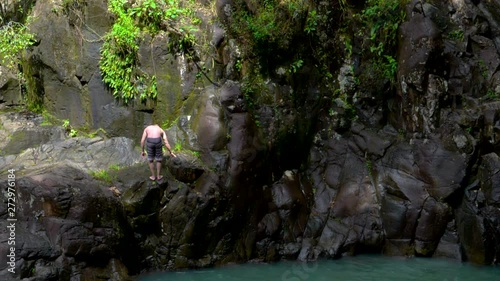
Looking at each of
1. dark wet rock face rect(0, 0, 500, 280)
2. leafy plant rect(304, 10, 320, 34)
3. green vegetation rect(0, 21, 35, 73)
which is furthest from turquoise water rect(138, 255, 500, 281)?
green vegetation rect(0, 21, 35, 73)

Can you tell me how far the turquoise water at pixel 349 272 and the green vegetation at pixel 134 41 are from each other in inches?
187

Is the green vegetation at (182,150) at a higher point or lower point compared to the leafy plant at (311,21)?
lower

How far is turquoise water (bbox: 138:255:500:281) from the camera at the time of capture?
9.66 meters

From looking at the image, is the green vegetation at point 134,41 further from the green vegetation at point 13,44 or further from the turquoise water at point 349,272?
the turquoise water at point 349,272

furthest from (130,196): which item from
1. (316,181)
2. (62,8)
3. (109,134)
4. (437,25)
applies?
(437,25)

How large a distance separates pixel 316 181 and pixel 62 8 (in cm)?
807

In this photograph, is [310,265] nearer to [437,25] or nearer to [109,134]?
[109,134]

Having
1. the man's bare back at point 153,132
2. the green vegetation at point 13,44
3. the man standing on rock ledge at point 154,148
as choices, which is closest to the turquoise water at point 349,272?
the man standing on rock ledge at point 154,148

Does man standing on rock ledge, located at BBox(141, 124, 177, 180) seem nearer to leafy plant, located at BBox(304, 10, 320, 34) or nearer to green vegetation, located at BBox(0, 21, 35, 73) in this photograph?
green vegetation, located at BBox(0, 21, 35, 73)

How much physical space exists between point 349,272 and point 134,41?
7.68m

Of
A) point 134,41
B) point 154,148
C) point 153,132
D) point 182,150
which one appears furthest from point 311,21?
point 154,148

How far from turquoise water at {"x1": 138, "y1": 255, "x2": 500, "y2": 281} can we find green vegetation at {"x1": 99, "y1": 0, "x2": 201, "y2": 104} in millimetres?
4755

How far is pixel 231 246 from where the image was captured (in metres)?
10.8

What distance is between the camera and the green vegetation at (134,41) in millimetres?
11977
